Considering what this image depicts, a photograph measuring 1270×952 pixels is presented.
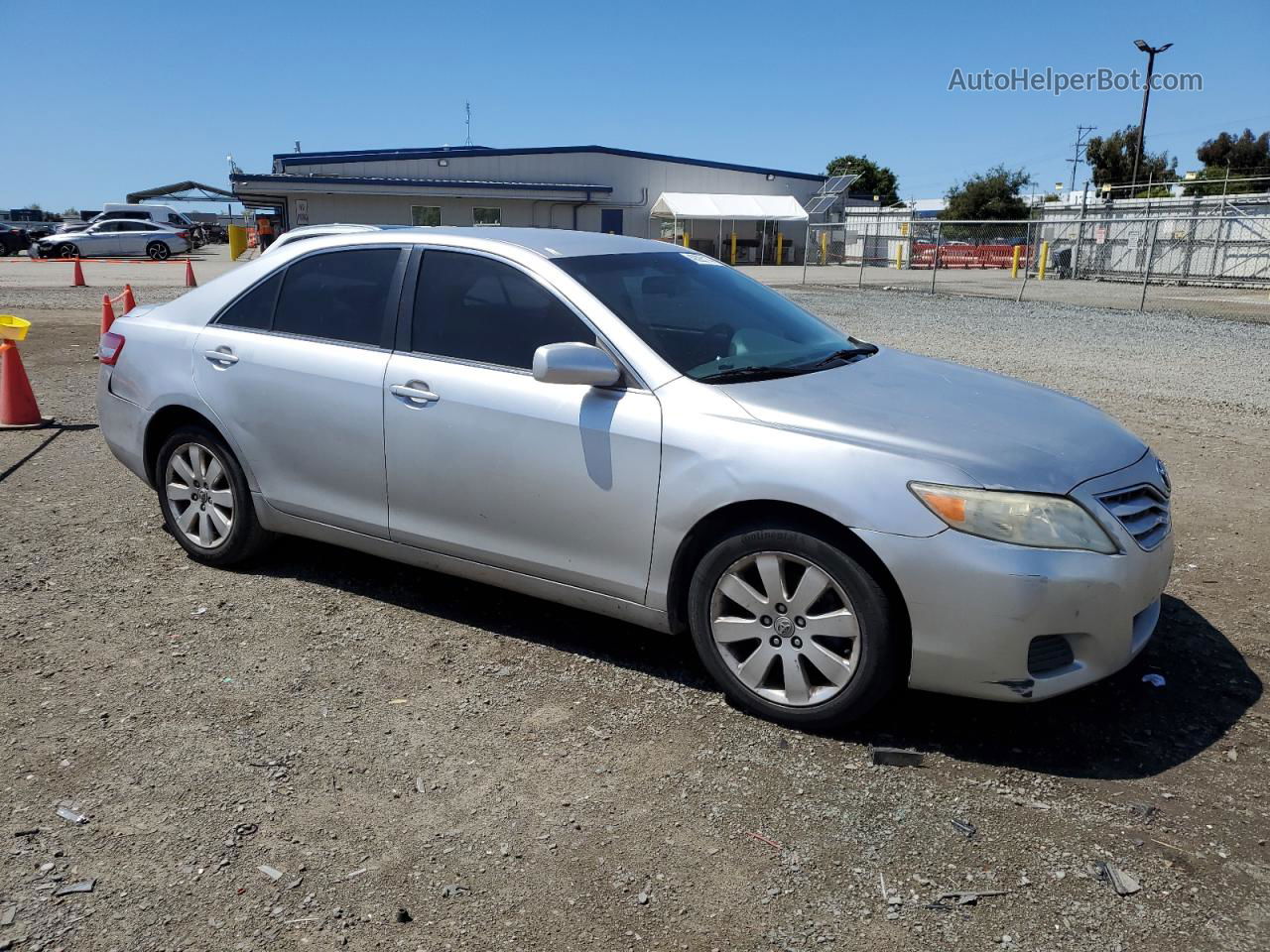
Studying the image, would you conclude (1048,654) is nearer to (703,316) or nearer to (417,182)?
(703,316)

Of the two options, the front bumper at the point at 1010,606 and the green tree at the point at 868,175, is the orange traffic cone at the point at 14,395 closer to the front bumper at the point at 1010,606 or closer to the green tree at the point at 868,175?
the front bumper at the point at 1010,606

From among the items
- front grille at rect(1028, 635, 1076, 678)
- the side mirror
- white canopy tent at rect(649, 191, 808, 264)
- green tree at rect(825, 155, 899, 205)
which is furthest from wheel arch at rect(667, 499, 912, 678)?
green tree at rect(825, 155, 899, 205)

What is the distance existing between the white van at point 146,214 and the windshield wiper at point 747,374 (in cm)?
4443

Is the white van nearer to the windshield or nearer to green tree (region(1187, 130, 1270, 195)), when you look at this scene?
the windshield

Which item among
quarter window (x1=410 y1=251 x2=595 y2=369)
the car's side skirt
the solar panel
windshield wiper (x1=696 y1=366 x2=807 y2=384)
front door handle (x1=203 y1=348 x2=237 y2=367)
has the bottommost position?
the car's side skirt

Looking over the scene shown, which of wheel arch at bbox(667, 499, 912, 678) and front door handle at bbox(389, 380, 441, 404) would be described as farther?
front door handle at bbox(389, 380, 441, 404)

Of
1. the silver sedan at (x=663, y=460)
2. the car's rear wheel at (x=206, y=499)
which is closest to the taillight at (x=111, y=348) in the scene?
the silver sedan at (x=663, y=460)

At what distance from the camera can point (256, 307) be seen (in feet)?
15.8

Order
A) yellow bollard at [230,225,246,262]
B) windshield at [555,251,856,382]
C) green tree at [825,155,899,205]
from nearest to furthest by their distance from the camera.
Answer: windshield at [555,251,856,382]
yellow bollard at [230,225,246,262]
green tree at [825,155,899,205]

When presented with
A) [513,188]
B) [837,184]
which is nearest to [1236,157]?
[837,184]

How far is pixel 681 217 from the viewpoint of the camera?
49.4 meters

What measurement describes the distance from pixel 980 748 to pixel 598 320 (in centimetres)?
209

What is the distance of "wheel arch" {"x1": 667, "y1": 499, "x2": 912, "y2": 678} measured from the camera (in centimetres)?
328

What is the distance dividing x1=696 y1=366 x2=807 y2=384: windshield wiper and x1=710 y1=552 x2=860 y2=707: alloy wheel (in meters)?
0.71
